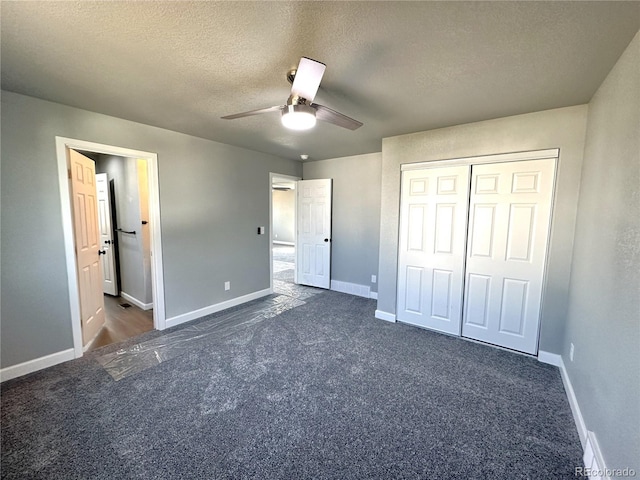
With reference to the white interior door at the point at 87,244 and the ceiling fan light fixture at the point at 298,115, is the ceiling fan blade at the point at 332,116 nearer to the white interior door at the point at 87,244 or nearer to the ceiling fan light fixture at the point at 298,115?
the ceiling fan light fixture at the point at 298,115

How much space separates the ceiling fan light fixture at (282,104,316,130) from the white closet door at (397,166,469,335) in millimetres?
1928

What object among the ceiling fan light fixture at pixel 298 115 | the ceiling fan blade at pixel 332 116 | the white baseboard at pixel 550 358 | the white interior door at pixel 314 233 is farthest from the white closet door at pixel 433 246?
the ceiling fan light fixture at pixel 298 115

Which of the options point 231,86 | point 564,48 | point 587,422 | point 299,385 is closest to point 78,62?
point 231,86

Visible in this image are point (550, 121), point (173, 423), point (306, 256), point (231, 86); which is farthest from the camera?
point (306, 256)

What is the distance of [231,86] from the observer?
2072mm

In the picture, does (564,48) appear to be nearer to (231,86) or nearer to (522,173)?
(522,173)

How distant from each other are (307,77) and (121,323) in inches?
149

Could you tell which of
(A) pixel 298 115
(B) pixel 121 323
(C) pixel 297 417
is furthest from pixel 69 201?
(C) pixel 297 417

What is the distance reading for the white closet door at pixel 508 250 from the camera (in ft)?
8.55

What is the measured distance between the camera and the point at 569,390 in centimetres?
211

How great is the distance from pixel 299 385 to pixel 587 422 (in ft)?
6.44

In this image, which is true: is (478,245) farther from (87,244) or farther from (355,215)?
(87,244)

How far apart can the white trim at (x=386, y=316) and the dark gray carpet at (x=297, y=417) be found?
722 millimetres

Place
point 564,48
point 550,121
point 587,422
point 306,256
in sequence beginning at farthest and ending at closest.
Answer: point 306,256 → point 550,121 → point 587,422 → point 564,48
